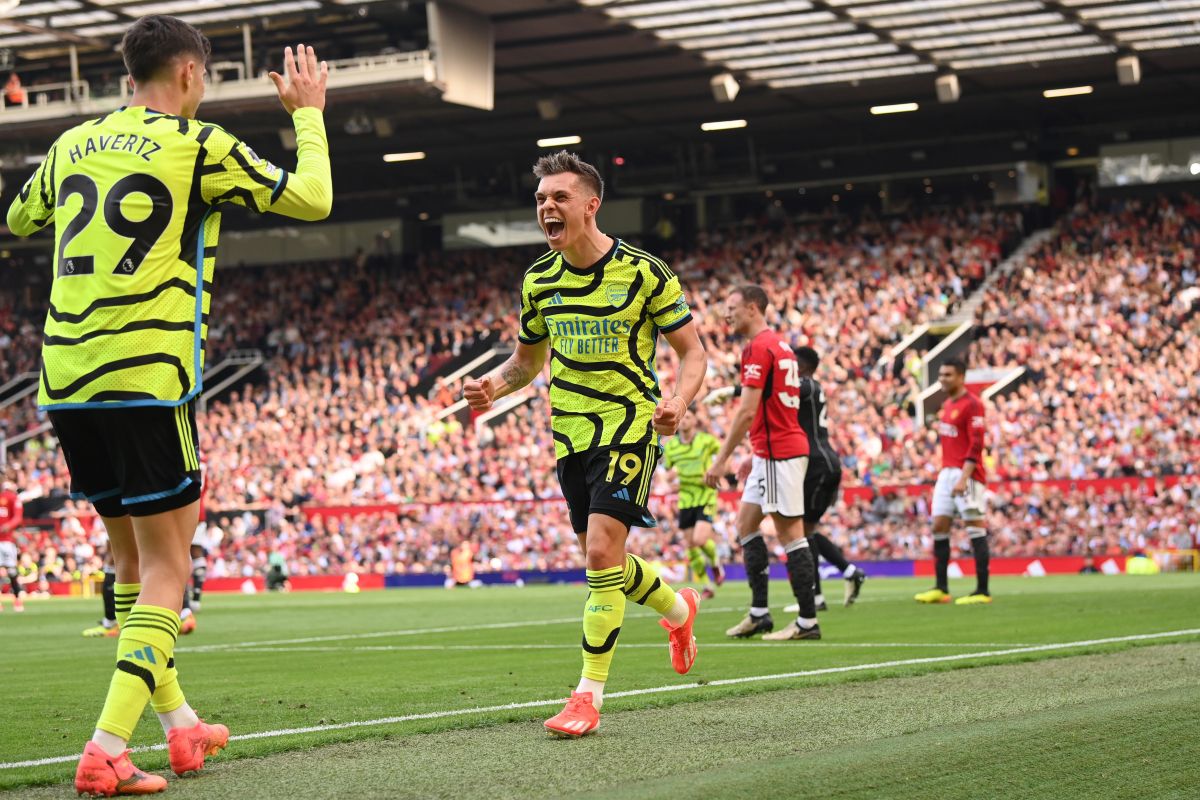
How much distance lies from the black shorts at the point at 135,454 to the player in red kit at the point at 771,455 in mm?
6083

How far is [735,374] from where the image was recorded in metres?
35.3

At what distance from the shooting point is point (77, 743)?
6.36 meters

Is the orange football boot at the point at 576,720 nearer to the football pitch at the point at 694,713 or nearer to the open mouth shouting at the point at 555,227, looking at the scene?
the football pitch at the point at 694,713

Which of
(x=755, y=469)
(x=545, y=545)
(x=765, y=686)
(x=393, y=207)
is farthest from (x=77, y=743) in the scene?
(x=393, y=207)

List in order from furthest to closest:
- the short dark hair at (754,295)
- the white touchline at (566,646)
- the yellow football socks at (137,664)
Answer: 1. the short dark hair at (754,295)
2. the white touchline at (566,646)
3. the yellow football socks at (137,664)

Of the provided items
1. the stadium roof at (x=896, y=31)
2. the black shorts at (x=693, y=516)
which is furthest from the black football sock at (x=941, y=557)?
the stadium roof at (x=896, y=31)

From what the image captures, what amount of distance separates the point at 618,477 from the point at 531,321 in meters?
0.92

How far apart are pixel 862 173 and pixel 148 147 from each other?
39858mm

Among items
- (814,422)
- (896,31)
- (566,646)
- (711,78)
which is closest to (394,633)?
(566,646)

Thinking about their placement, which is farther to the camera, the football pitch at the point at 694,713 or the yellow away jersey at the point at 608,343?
the yellow away jersey at the point at 608,343

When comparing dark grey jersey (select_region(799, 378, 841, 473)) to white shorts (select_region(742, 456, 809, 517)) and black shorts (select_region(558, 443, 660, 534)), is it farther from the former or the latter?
black shorts (select_region(558, 443, 660, 534))

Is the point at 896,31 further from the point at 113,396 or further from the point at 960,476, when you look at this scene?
the point at 113,396

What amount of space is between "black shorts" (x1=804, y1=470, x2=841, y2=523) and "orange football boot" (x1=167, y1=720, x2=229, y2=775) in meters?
9.24

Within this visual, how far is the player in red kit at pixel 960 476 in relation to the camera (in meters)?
15.4
